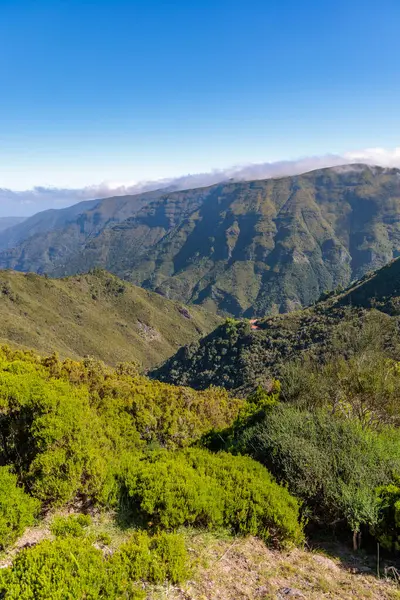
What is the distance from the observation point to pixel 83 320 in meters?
158

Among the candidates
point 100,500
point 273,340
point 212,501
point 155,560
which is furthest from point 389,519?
point 273,340

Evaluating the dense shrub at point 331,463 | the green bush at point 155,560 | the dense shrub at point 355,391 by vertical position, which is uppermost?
the green bush at point 155,560

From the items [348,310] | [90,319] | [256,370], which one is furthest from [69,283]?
[348,310]

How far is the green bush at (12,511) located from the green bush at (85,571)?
2492 millimetres

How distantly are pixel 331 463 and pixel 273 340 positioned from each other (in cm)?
9428

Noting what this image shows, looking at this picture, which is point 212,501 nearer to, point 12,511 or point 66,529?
point 66,529

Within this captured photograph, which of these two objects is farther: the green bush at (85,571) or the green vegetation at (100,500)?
the green vegetation at (100,500)

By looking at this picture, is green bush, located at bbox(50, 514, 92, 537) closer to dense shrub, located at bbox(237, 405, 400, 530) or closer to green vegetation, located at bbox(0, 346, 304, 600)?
green vegetation, located at bbox(0, 346, 304, 600)

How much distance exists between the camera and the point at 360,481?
38.7ft

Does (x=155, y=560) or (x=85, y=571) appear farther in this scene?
(x=155, y=560)

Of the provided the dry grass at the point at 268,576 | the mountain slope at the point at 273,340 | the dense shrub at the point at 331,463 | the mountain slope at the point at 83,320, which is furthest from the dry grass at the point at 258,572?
the mountain slope at the point at 83,320

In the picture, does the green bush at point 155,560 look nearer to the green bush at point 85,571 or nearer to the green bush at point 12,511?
the green bush at point 85,571

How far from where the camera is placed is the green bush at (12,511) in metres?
9.99

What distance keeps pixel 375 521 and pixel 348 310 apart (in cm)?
9853
